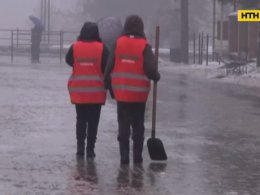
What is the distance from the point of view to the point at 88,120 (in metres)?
12.1

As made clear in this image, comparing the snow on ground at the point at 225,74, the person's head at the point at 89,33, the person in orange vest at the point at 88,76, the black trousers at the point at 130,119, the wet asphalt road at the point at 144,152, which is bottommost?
the wet asphalt road at the point at 144,152

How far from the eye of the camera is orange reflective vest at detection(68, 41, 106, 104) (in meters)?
11.9

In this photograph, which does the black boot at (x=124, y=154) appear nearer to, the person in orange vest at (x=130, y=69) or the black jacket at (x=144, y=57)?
the person in orange vest at (x=130, y=69)

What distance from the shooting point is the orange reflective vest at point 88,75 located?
11898mm

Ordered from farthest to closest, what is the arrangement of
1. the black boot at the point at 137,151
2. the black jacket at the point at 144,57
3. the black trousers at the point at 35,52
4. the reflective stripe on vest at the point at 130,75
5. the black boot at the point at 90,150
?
the black trousers at the point at 35,52 → the black boot at the point at 90,150 → the black boot at the point at 137,151 → the reflective stripe on vest at the point at 130,75 → the black jacket at the point at 144,57

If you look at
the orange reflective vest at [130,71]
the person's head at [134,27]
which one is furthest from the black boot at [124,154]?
the person's head at [134,27]

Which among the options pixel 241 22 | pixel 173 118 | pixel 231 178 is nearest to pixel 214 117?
pixel 173 118

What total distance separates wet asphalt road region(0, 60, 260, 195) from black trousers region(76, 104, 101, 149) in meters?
0.29

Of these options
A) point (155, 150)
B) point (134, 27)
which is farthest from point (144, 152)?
point (134, 27)

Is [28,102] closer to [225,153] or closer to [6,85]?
[6,85]

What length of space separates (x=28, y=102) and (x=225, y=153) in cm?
880

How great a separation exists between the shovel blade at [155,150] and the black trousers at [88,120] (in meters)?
0.71

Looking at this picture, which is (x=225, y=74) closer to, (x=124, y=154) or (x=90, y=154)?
(x=90, y=154)

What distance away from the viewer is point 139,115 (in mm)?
11625
